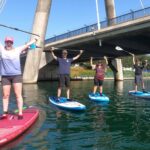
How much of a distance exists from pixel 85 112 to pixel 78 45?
41624 millimetres

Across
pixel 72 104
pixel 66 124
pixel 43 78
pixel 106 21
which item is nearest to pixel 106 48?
pixel 106 21

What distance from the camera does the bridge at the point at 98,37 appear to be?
4316cm

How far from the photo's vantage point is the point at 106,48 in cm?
5997

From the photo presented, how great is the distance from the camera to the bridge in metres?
43.2

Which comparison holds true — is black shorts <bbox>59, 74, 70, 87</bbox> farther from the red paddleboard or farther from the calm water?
the red paddleboard

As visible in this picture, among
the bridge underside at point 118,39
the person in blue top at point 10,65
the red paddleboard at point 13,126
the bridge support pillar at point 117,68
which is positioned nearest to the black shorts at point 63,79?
the red paddleboard at point 13,126

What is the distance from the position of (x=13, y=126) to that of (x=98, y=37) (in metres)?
39.6

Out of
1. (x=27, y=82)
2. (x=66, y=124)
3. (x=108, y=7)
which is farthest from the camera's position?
(x=108, y=7)

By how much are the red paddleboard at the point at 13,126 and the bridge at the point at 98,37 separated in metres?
27.9

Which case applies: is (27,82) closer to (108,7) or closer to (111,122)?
(108,7)

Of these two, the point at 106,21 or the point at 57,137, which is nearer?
the point at 57,137

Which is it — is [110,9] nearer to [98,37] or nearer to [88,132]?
[98,37]

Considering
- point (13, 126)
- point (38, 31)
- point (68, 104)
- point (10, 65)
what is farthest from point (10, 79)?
point (38, 31)

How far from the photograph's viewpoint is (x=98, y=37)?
163 feet
